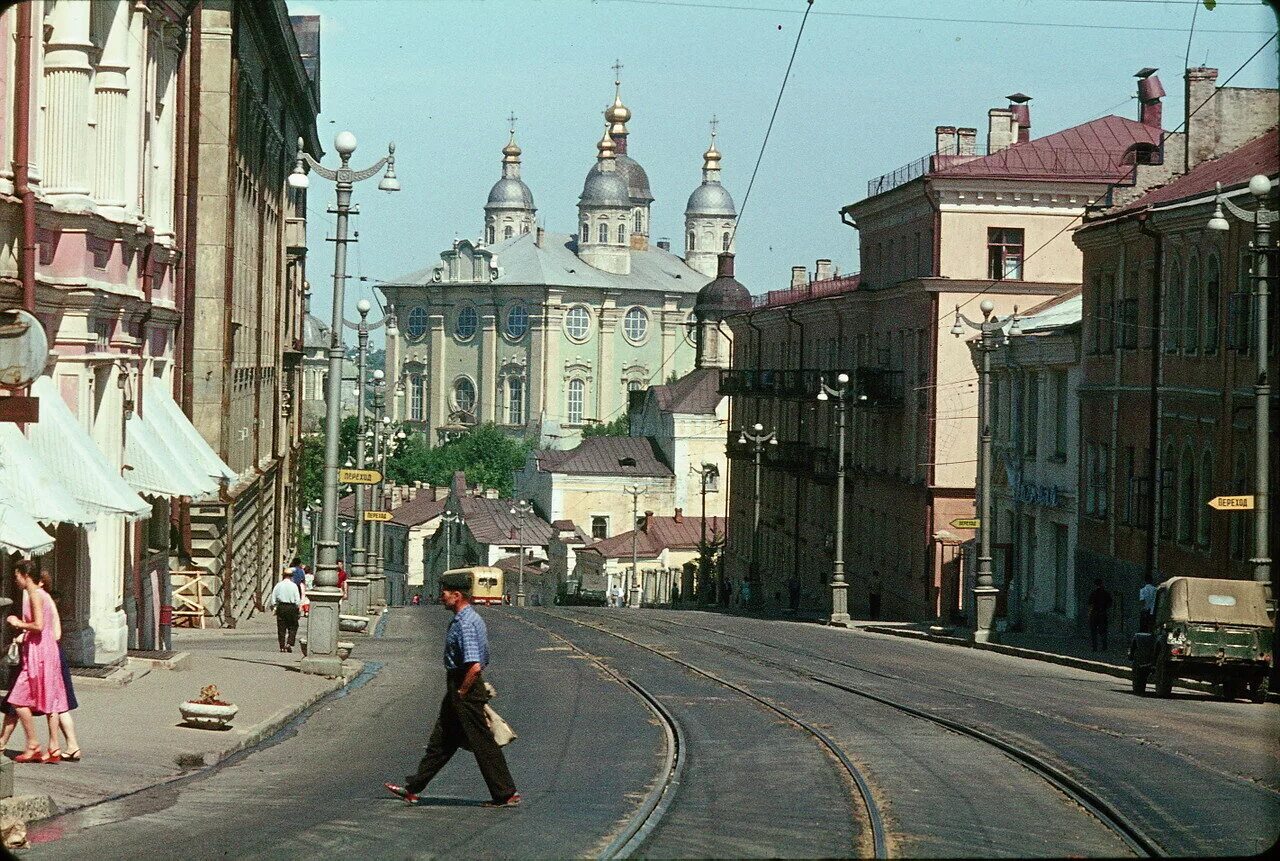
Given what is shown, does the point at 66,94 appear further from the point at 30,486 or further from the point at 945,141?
the point at 945,141

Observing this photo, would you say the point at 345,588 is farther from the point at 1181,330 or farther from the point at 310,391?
the point at 310,391

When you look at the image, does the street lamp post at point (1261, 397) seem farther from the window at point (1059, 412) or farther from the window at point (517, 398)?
the window at point (517, 398)

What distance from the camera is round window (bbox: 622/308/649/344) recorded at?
554 feet

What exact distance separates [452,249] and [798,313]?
96178 millimetres

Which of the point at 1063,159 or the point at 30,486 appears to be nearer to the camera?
the point at 30,486

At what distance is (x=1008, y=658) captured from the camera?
119 ft

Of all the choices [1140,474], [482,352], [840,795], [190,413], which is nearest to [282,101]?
[190,413]

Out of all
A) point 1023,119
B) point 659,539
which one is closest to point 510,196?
point 659,539

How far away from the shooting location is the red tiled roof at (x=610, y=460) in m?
112

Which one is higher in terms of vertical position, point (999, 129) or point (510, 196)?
point (510, 196)

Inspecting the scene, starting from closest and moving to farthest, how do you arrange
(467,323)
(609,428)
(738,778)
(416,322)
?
(738,778), (609,428), (467,323), (416,322)

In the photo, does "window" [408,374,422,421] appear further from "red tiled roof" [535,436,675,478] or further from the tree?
"red tiled roof" [535,436,675,478]

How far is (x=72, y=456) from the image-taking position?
19.6 metres

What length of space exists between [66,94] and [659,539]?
77.6 m
